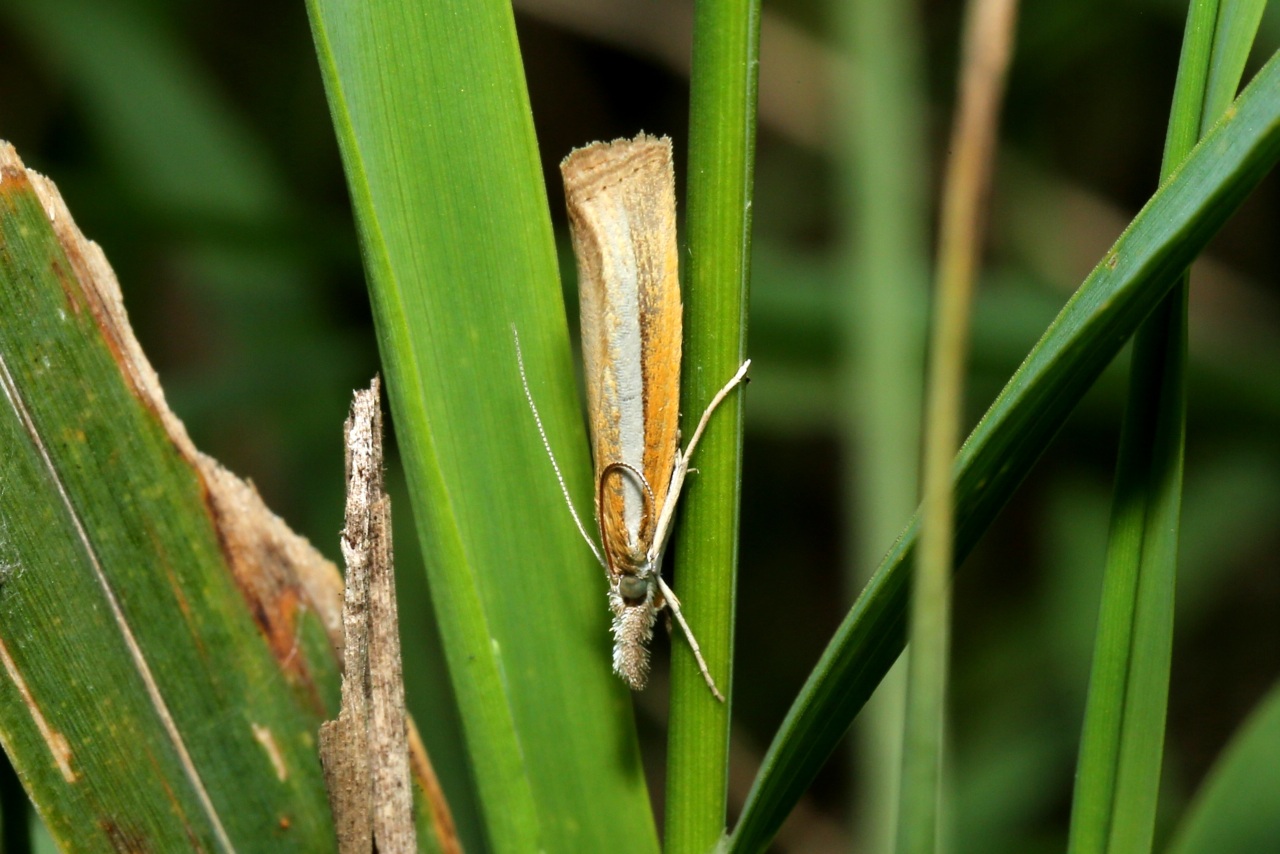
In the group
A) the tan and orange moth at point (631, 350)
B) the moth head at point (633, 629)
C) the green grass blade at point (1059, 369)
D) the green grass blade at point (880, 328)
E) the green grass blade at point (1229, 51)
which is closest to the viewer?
the green grass blade at point (1059, 369)

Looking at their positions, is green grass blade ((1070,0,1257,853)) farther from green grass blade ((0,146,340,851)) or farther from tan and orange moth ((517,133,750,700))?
green grass blade ((0,146,340,851))

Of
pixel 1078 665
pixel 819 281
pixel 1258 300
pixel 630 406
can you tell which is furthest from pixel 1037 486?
pixel 630 406

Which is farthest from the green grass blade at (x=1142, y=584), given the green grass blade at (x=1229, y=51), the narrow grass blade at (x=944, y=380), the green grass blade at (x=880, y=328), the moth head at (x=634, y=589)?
the moth head at (x=634, y=589)

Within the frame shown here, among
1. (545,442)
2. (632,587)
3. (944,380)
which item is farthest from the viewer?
(632,587)

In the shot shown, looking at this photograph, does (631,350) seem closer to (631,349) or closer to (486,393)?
(631,349)

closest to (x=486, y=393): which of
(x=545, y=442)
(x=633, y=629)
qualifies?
(x=545, y=442)

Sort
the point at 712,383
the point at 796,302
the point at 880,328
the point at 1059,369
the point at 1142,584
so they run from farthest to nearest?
the point at 796,302, the point at 880,328, the point at 712,383, the point at 1142,584, the point at 1059,369

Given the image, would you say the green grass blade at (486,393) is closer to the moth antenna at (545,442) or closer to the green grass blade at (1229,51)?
the moth antenna at (545,442)
